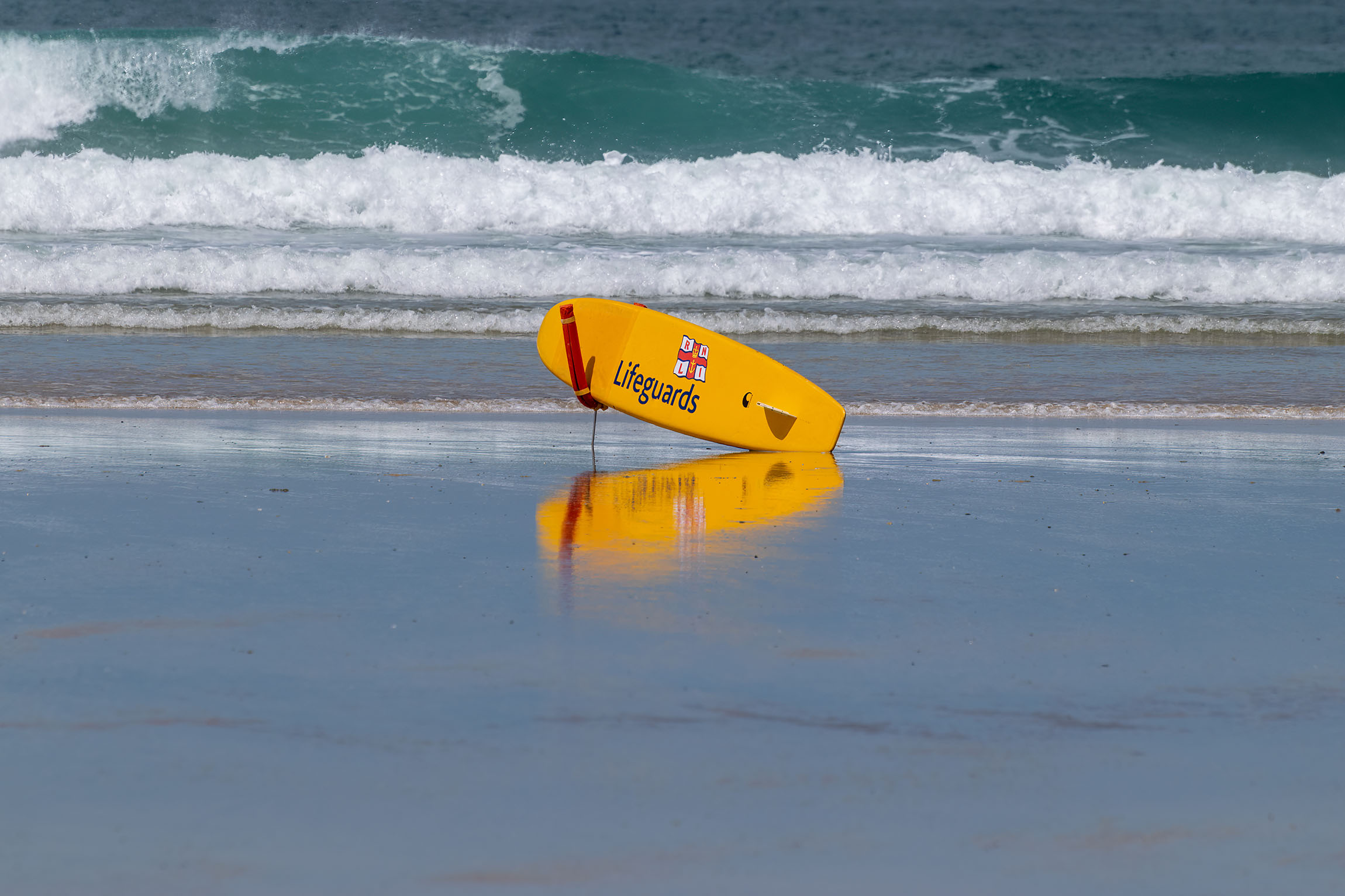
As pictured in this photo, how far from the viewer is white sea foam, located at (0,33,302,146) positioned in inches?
654

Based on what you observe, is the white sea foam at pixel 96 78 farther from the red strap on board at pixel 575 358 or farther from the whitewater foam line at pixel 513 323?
the red strap on board at pixel 575 358

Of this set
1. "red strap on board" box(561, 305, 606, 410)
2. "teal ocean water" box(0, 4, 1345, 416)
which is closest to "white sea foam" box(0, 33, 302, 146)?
"teal ocean water" box(0, 4, 1345, 416)

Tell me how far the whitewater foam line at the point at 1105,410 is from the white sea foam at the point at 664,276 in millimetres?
3895

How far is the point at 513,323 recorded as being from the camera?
866 cm

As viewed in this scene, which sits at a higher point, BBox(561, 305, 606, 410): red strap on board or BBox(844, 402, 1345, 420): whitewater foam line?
BBox(561, 305, 606, 410): red strap on board

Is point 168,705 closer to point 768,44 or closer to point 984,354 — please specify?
point 984,354

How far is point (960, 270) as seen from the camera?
10.2m

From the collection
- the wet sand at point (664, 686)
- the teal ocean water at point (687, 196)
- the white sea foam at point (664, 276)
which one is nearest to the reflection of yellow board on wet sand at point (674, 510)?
the wet sand at point (664, 686)

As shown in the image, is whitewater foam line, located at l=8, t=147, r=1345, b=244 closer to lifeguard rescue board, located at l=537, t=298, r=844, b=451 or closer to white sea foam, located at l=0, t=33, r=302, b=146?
white sea foam, located at l=0, t=33, r=302, b=146

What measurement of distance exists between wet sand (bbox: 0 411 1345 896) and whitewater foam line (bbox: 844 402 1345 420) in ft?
6.16

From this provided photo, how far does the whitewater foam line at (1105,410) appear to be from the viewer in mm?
5863

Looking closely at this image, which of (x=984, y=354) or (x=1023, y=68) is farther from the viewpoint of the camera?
(x=1023, y=68)

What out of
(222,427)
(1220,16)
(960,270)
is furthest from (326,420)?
(1220,16)

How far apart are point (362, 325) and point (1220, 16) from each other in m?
17.8
